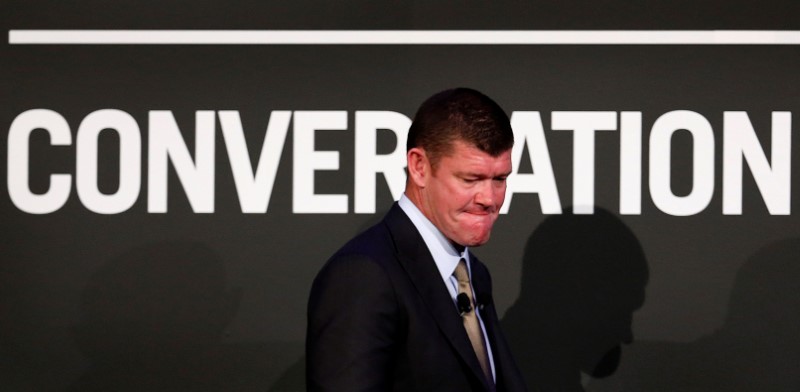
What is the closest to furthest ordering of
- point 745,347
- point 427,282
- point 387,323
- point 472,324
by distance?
1. point 387,323
2. point 427,282
3. point 472,324
4. point 745,347

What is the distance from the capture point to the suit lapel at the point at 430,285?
185 centimetres

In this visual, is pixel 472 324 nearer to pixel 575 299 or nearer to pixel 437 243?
pixel 437 243

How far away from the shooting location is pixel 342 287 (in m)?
1.75

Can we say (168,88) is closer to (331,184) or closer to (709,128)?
(331,184)

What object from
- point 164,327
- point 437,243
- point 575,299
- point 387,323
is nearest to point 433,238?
point 437,243

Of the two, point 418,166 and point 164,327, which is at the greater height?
point 418,166

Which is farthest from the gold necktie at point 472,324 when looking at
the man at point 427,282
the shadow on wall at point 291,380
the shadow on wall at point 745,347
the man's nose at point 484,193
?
the shadow on wall at point 745,347

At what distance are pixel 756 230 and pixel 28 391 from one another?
7.60 feet

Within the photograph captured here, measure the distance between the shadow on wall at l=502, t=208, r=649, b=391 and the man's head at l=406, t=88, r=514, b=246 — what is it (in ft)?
4.48

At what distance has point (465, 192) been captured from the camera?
75.4 inches

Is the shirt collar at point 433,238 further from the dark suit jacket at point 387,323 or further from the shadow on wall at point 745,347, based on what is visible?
the shadow on wall at point 745,347

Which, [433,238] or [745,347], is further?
[745,347]

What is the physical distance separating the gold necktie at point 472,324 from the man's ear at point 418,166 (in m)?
0.20

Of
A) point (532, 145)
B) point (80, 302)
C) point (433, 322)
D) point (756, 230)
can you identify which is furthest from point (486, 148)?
point (80, 302)
